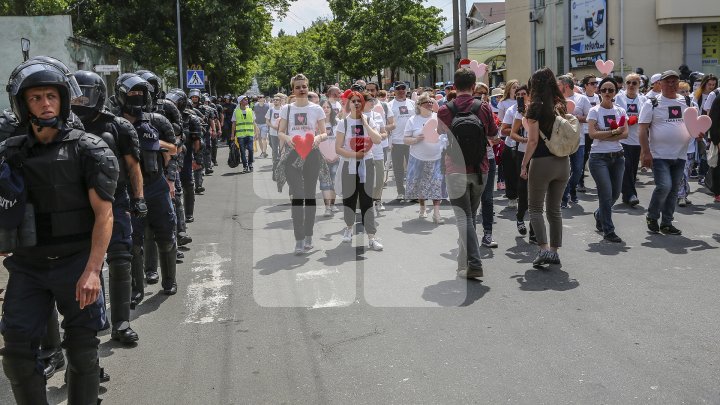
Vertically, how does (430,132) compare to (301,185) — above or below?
above

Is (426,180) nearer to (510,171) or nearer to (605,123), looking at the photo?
(510,171)

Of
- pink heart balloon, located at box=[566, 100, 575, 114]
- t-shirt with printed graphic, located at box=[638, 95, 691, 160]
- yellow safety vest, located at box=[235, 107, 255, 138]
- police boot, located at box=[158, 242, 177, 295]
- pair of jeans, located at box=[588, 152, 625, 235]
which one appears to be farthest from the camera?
yellow safety vest, located at box=[235, 107, 255, 138]

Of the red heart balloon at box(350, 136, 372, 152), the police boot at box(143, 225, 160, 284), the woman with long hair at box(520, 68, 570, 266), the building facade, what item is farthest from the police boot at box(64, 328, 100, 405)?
the building facade

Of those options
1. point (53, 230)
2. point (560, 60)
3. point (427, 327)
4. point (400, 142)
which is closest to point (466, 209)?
point (427, 327)

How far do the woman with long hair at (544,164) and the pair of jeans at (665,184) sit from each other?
2022 millimetres

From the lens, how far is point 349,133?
27.1 feet

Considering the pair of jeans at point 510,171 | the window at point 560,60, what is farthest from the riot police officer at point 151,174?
the window at point 560,60

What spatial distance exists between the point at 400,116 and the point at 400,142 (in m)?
0.56

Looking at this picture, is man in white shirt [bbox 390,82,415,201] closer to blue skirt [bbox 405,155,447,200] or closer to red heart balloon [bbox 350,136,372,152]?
blue skirt [bbox 405,155,447,200]

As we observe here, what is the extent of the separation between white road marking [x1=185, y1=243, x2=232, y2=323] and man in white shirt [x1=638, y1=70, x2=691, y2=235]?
5.03 meters

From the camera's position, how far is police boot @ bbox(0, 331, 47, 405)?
11.7 ft

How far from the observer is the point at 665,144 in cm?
849

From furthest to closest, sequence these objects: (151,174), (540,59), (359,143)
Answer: (540,59)
(359,143)
(151,174)

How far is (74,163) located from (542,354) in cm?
309
